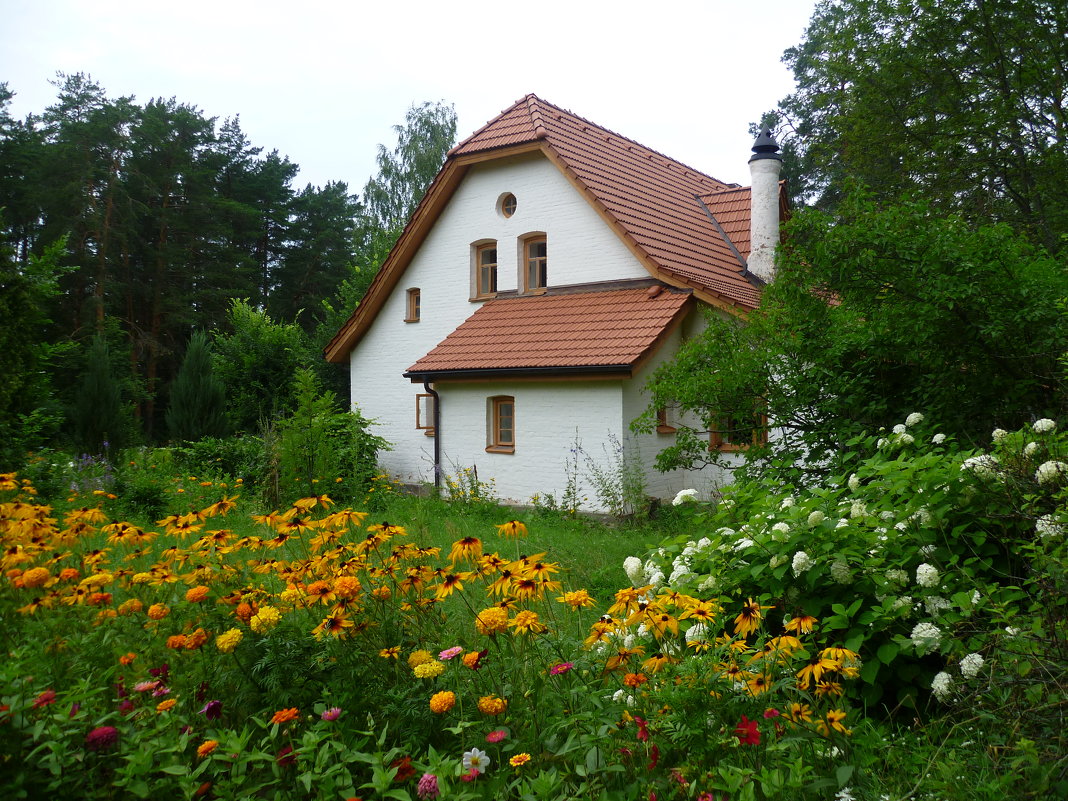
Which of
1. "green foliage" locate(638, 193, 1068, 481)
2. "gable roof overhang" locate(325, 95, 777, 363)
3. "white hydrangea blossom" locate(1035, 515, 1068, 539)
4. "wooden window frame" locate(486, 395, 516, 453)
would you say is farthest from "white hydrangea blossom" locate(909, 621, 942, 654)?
"wooden window frame" locate(486, 395, 516, 453)

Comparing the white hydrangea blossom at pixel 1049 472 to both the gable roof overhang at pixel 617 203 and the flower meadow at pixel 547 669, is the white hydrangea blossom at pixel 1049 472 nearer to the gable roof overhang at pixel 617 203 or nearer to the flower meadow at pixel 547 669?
the flower meadow at pixel 547 669

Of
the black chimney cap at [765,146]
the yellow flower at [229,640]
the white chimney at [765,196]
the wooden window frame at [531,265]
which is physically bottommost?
the yellow flower at [229,640]

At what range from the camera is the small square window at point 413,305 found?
1834 cm

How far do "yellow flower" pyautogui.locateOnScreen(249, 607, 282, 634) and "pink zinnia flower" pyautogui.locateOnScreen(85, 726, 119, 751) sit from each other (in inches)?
21.5

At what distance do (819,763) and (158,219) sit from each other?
35.7 m

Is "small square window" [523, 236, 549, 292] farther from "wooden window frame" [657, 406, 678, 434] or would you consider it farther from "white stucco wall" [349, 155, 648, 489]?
"wooden window frame" [657, 406, 678, 434]

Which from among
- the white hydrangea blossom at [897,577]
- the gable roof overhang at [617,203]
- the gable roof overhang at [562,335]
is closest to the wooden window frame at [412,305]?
the gable roof overhang at [617,203]

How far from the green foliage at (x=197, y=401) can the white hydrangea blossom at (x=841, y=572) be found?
18.0 metres

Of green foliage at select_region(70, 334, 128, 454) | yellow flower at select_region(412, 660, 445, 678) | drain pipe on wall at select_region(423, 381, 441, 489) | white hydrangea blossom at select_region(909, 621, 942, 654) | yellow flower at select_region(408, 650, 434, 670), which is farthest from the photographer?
green foliage at select_region(70, 334, 128, 454)

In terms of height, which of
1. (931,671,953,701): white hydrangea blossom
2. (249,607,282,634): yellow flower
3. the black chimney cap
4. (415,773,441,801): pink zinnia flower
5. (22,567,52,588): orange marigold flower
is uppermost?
the black chimney cap

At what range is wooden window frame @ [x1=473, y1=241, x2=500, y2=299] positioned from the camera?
56.1ft

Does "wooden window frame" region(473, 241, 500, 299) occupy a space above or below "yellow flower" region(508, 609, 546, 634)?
above

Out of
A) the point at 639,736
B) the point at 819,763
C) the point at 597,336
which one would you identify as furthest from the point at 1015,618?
the point at 597,336

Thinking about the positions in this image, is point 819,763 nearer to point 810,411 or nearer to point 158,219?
point 810,411
